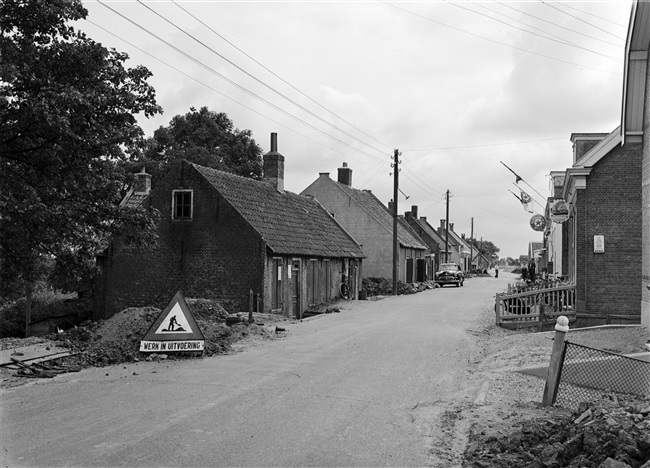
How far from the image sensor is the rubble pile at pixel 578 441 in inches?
217

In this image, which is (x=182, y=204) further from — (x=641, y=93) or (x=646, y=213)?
(x=646, y=213)

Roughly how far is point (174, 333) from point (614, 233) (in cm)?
1249

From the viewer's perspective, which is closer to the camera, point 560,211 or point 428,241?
point 560,211

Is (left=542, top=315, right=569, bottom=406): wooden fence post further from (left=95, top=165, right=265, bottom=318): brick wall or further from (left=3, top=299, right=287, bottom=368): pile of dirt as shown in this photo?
(left=95, top=165, right=265, bottom=318): brick wall

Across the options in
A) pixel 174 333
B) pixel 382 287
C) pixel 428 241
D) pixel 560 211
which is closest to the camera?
pixel 174 333

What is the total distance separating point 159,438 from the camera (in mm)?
7207

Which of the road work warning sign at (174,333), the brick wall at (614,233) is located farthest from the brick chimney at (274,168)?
the road work warning sign at (174,333)

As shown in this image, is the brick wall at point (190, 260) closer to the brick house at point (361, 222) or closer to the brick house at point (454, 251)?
the brick house at point (361, 222)

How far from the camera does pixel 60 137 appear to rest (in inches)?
478

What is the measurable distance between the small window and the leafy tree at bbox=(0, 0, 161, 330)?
11848 mm

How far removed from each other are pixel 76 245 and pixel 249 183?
16883 mm

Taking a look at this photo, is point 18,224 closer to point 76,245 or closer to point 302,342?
point 76,245

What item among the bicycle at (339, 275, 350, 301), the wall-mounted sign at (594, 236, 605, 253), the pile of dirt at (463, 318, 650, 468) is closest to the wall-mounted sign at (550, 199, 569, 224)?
the wall-mounted sign at (594, 236, 605, 253)

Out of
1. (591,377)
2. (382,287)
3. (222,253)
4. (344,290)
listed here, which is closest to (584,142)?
(222,253)
